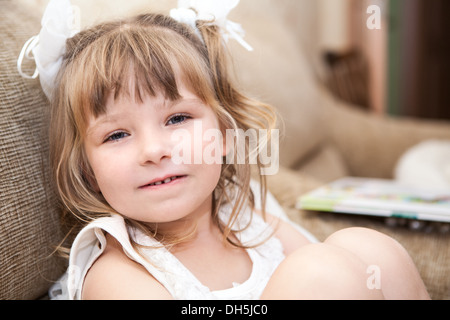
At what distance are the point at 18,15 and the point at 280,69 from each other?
0.73 meters

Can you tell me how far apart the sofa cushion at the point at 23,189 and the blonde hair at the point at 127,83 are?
0.11ft

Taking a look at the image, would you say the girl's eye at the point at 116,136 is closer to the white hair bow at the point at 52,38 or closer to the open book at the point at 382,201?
the white hair bow at the point at 52,38

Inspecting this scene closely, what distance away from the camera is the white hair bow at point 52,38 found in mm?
590

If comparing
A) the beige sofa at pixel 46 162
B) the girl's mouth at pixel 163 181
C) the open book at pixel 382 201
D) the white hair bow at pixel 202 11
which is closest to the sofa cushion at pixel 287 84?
the beige sofa at pixel 46 162

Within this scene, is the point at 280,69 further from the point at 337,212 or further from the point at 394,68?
the point at 394,68

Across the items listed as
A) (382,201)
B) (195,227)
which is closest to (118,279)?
(195,227)

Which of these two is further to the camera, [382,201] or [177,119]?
[382,201]

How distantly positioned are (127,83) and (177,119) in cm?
7

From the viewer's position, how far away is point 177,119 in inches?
24.0

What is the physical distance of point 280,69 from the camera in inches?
51.9

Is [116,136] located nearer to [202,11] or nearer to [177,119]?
[177,119]

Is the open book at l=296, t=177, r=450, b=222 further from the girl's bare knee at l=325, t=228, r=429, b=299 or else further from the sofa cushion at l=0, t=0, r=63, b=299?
the sofa cushion at l=0, t=0, r=63, b=299

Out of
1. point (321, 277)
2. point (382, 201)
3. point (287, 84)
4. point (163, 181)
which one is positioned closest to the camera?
point (321, 277)
